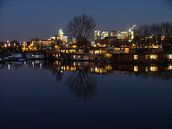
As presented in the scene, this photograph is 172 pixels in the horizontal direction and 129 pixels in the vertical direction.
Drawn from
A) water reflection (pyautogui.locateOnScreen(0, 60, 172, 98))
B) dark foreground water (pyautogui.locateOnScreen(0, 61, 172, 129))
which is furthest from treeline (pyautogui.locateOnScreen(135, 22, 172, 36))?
dark foreground water (pyautogui.locateOnScreen(0, 61, 172, 129))

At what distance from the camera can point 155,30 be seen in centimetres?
2270

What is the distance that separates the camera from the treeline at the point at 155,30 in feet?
71.3

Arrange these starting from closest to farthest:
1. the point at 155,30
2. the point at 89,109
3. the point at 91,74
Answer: the point at 89,109 < the point at 91,74 < the point at 155,30

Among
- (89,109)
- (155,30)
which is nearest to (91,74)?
(89,109)

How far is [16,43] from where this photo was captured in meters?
33.6

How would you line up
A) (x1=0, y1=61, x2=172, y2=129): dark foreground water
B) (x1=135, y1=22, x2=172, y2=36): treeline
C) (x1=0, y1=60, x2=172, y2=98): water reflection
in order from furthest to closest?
(x1=135, y1=22, x2=172, y2=36): treeline → (x1=0, y1=60, x2=172, y2=98): water reflection → (x1=0, y1=61, x2=172, y2=129): dark foreground water

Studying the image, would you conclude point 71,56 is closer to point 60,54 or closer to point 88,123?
point 60,54

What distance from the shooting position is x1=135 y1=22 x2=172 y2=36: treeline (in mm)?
21723

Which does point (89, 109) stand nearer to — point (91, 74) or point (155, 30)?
point (91, 74)

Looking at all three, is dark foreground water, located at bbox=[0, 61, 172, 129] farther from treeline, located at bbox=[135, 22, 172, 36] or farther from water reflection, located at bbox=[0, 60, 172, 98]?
treeline, located at bbox=[135, 22, 172, 36]

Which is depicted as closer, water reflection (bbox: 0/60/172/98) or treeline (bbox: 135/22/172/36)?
water reflection (bbox: 0/60/172/98)

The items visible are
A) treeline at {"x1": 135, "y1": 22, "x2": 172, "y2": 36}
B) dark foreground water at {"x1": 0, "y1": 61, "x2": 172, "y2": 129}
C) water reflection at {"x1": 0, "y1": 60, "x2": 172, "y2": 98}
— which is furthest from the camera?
treeline at {"x1": 135, "y1": 22, "x2": 172, "y2": 36}

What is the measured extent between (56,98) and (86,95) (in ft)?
1.99

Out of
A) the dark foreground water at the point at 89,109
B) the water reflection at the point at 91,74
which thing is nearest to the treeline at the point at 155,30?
the water reflection at the point at 91,74
